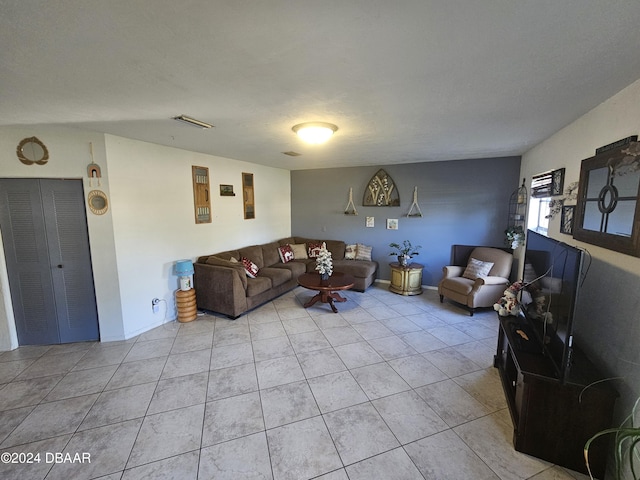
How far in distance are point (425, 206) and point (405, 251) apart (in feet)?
3.22

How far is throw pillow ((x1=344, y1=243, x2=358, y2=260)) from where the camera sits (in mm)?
5620

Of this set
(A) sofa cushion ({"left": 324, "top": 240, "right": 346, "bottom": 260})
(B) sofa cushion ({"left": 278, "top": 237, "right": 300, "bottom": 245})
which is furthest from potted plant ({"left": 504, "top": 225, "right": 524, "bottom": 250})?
(B) sofa cushion ({"left": 278, "top": 237, "right": 300, "bottom": 245})

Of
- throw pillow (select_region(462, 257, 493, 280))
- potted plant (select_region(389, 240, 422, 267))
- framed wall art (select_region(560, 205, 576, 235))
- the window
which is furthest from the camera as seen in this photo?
potted plant (select_region(389, 240, 422, 267))

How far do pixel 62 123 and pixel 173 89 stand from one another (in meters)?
1.76

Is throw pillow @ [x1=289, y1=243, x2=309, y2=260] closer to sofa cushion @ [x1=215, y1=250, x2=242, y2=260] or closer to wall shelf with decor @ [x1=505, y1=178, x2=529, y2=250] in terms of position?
sofa cushion @ [x1=215, y1=250, x2=242, y2=260]

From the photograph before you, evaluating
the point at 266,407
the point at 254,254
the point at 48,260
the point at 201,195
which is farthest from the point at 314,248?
the point at 48,260

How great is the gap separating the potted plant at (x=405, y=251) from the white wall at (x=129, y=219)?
3.44 m

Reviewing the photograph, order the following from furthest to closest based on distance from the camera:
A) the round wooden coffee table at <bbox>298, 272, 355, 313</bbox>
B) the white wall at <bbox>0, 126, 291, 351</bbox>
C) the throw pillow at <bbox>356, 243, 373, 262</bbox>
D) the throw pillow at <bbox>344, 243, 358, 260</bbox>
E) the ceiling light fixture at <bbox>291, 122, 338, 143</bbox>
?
the throw pillow at <bbox>344, 243, 358, 260</bbox>, the throw pillow at <bbox>356, 243, 373, 262</bbox>, the round wooden coffee table at <bbox>298, 272, 355, 313</bbox>, the white wall at <bbox>0, 126, 291, 351</bbox>, the ceiling light fixture at <bbox>291, 122, 338, 143</bbox>

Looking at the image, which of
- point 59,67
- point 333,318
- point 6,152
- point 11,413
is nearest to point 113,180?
point 6,152

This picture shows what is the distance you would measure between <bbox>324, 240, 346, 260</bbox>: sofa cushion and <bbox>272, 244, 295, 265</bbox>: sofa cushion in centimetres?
83

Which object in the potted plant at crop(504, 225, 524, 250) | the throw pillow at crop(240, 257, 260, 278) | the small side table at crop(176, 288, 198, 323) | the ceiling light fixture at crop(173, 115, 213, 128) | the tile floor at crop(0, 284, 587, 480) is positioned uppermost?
the ceiling light fixture at crop(173, 115, 213, 128)

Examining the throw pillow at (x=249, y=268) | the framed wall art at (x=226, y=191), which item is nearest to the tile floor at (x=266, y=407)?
the throw pillow at (x=249, y=268)

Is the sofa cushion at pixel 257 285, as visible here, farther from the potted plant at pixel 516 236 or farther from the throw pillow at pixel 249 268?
the potted plant at pixel 516 236

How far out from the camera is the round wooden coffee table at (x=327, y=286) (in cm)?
401
